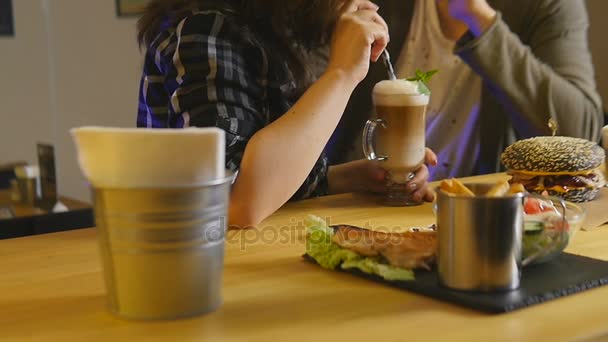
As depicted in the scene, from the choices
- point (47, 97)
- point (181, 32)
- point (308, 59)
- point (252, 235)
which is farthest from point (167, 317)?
point (47, 97)

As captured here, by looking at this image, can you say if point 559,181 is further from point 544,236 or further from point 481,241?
point 481,241

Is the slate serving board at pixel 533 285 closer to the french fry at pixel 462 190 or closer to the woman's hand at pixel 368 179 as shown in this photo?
the french fry at pixel 462 190

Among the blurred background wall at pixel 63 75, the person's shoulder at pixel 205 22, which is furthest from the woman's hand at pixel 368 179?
the blurred background wall at pixel 63 75

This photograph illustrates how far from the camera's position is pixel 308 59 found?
1777 mm

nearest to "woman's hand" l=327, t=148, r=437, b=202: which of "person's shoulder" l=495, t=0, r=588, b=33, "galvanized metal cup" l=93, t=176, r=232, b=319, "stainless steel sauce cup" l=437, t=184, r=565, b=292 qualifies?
"stainless steel sauce cup" l=437, t=184, r=565, b=292

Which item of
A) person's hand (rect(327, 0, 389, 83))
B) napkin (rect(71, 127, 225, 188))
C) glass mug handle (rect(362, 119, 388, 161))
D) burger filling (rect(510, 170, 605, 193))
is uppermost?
person's hand (rect(327, 0, 389, 83))

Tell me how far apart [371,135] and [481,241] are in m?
0.65

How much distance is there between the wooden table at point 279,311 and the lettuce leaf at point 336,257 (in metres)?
0.02

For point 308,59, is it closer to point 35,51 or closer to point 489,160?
point 489,160

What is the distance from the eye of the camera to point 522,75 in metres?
2.18

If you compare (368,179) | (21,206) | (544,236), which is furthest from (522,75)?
(21,206)

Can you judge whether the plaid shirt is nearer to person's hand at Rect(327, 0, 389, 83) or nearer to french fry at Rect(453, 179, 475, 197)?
person's hand at Rect(327, 0, 389, 83)

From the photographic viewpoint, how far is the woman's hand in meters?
1.60

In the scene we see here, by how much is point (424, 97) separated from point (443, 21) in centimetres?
92
